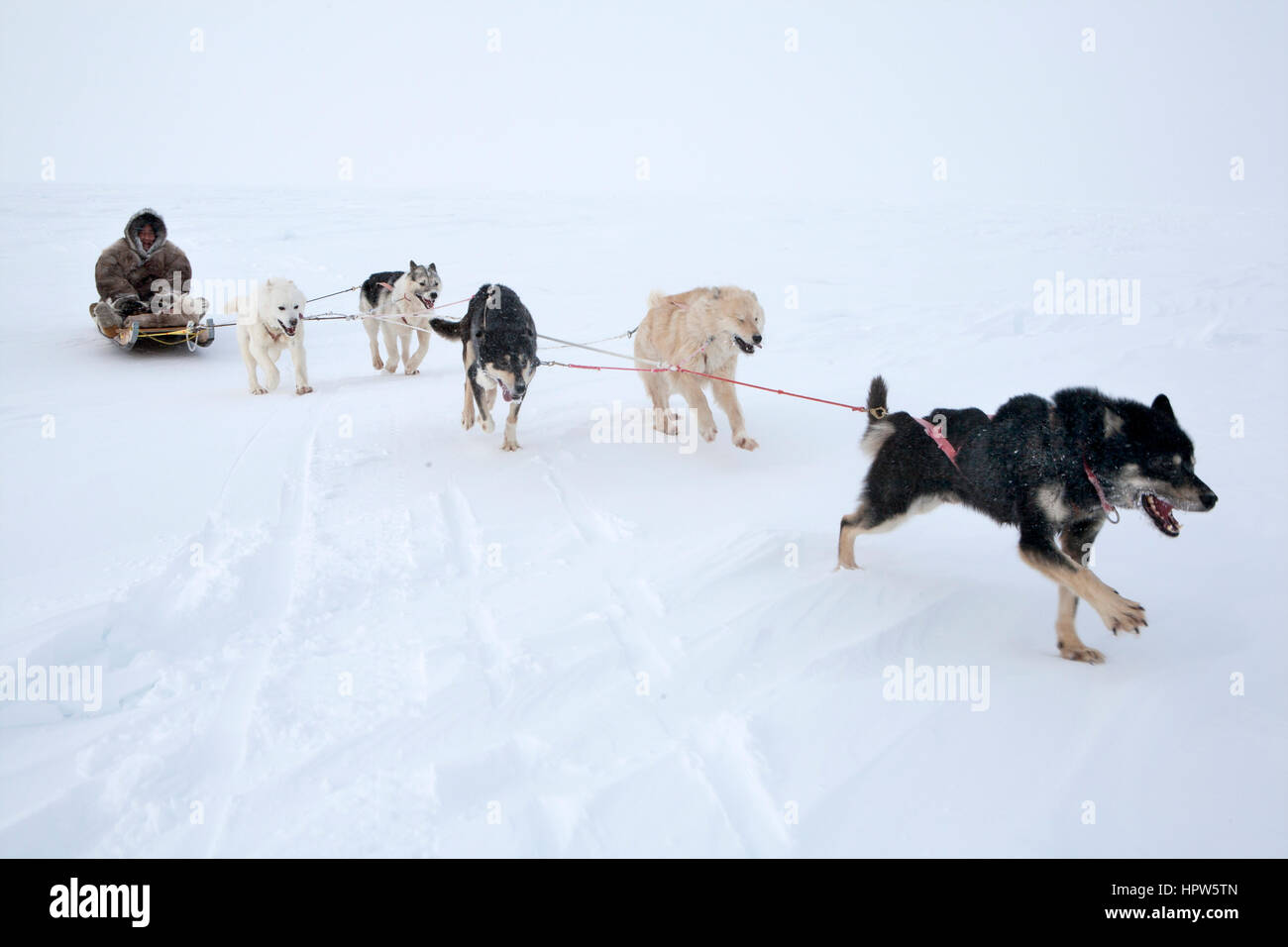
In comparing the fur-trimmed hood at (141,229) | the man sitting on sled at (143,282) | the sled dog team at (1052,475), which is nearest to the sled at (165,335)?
the man sitting on sled at (143,282)

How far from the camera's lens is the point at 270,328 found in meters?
7.16

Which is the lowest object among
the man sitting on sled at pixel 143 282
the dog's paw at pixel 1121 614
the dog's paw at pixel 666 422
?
the dog's paw at pixel 1121 614

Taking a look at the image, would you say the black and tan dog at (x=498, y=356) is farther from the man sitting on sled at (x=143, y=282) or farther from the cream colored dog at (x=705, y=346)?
the man sitting on sled at (x=143, y=282)

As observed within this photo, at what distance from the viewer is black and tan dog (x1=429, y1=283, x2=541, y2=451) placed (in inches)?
219

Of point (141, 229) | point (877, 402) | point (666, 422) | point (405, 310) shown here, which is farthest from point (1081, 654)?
point (141, 229)

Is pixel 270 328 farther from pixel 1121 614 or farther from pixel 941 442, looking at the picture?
pixel 1121 614

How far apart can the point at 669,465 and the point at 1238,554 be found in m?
3.16

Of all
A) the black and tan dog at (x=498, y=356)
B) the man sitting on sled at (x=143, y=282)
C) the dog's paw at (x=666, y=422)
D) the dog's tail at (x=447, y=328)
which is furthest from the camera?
the man sitting on sled at (x=143, y=282)

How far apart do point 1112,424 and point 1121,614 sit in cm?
72

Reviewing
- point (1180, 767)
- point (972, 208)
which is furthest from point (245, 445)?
point (972, 208)

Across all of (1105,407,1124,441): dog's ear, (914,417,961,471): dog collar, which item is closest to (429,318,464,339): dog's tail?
(914,417,961,471): dog collar

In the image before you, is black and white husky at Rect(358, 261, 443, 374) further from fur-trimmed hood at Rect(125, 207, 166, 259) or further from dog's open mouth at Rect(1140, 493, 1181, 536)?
dog's open mouth at Rect(1140, 493, 1181, 536)

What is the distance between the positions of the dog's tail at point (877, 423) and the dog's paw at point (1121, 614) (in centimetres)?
117

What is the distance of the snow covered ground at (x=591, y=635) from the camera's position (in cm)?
224
